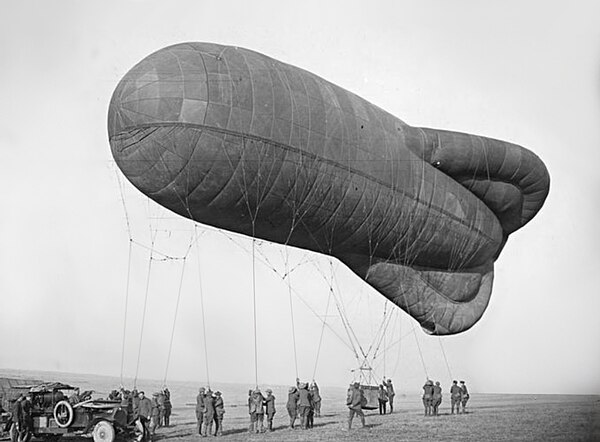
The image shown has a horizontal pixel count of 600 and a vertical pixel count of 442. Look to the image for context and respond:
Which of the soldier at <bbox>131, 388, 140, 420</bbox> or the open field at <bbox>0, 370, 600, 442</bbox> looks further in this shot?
the open field at <bbox>0, 370, 600, 442</bbox>

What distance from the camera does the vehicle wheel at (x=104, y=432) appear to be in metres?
9.54

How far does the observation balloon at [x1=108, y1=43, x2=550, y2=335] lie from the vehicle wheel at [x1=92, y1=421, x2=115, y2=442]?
2.89 meters

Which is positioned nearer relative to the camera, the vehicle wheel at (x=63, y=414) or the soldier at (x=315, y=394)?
the vehicle wheel at (x=63, y=414)

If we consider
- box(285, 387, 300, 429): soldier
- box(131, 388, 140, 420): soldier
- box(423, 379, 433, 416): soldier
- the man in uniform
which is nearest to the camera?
box(131, 388, 140, 420): soldier

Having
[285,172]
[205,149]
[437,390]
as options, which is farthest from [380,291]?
[205,149]

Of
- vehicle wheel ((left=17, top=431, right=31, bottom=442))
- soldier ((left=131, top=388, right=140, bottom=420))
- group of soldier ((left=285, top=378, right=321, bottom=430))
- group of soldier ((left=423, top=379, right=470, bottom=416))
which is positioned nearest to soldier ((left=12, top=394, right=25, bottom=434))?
vehicle wheel ((left=17, top=431, right=31, bottom=442))

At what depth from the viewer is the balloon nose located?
8.84 metres

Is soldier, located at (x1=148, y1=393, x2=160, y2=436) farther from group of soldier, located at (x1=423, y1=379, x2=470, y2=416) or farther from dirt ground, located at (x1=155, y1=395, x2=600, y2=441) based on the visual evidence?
group of soldier, located at (x1=423, y1=379, x2=470, y2=416)

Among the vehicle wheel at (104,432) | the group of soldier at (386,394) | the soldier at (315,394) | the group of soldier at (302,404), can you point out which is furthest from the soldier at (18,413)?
the group of soldier at (386,394)

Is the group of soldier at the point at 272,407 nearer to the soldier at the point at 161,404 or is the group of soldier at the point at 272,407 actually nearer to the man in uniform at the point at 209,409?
the man in uniform at the point at 209,409

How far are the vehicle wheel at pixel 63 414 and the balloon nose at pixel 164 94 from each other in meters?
3.61

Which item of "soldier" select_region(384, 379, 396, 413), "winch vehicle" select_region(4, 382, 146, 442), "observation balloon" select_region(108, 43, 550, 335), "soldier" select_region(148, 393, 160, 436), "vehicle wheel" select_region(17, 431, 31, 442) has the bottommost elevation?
"vehicle wheel" select_region(17, 431, 31, 442)

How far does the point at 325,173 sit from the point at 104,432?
14.6 feet

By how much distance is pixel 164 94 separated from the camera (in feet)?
29.0
